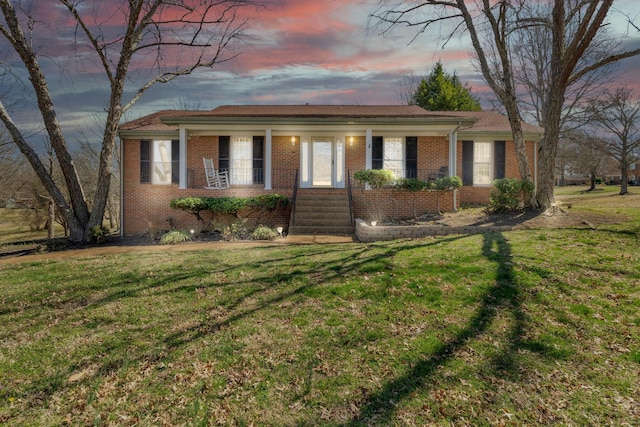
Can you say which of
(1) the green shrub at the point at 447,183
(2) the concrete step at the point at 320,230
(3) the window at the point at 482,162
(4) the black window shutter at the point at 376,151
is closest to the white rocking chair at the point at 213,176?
(2) the concrete step at the point at 320,230

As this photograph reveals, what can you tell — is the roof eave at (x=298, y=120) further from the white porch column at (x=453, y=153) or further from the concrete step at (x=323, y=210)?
the concrete step at (x=323, y=210)

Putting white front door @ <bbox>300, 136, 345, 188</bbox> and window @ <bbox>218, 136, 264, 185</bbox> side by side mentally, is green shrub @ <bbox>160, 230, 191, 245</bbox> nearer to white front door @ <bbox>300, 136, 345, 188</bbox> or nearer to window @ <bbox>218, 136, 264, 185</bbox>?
window @ <bbox>218, 136, 264, 185</bbox>

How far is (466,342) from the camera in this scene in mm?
3887

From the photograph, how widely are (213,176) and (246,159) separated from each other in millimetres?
1563

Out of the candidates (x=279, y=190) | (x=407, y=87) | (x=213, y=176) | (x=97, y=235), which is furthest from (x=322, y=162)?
(x=407, y=87)

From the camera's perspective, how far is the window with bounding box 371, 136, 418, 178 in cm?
1451

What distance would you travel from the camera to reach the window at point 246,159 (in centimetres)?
1462

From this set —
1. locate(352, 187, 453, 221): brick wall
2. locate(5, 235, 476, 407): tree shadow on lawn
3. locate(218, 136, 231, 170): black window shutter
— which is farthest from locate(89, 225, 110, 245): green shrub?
locate(352, 187, 453, 221): brick wall

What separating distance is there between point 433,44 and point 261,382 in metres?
13.5

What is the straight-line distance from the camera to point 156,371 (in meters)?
3.49

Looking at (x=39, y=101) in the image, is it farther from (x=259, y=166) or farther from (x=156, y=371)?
(x=156, y=371)

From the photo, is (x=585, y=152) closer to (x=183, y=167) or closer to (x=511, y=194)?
(x=511, y=194)

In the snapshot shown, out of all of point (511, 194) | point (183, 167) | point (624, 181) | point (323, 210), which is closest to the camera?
point (511, 194)

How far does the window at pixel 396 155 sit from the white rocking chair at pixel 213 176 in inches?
232
